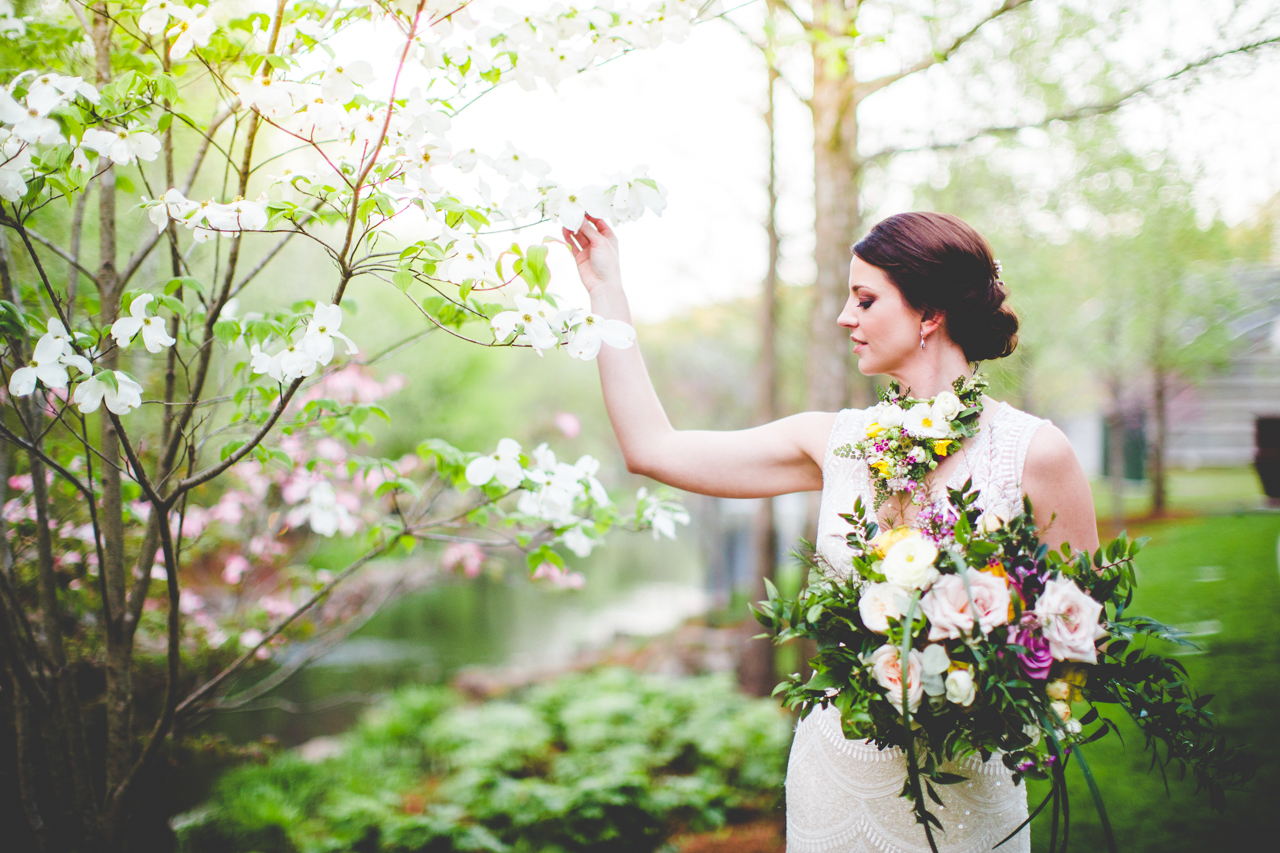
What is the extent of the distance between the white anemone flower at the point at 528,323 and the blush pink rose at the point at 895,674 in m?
0.78

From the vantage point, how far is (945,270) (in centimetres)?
162

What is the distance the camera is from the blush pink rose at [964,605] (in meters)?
1.11

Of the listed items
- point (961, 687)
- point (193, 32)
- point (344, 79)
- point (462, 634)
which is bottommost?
point (462, 634)

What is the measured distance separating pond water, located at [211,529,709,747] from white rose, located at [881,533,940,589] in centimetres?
295

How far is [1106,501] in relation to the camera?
16.0 metres

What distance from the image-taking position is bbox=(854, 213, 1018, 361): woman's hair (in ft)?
5.30

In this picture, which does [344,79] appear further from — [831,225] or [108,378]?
[831,225]

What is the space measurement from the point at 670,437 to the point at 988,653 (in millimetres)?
848

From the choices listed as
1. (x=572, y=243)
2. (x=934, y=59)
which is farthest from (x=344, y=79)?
(x=934, y=59)

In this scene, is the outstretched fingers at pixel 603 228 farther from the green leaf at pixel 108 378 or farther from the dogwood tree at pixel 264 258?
the green leaf at pixel 108 378

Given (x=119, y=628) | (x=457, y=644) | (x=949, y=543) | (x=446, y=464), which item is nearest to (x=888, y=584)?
(x=949, y=543)

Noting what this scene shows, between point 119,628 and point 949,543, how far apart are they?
1.89 metres

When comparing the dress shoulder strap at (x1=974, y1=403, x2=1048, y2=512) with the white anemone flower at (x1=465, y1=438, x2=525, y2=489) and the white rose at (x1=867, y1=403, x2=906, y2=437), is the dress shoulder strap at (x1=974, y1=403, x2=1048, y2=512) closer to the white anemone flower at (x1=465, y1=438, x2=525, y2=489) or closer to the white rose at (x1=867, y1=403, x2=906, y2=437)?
the white rose at (x1=867, y1=403, x2=906, y2=437)

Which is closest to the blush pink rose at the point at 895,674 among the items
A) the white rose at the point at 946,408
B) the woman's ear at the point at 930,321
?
the white rose at the point at 946,408
